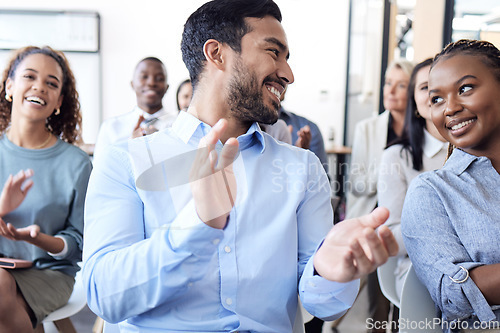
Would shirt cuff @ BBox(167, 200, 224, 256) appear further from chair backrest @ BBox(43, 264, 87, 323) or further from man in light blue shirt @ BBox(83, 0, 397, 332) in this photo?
chair backrest @ BBox(43, 264, 87, 323)

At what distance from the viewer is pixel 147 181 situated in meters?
1.17

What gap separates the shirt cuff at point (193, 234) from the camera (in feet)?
2.82

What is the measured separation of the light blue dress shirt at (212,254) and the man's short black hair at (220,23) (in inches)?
7.0

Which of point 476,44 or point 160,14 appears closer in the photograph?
point 476,44

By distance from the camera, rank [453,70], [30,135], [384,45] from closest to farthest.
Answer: [453,70]
[30,135]
[384,45]

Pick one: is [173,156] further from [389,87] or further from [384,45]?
[384,45]

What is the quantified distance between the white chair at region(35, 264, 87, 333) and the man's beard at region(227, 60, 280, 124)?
1.09m

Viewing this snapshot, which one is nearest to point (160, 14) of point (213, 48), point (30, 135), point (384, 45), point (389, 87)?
point (384, 45)

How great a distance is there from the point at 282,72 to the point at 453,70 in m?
0.47

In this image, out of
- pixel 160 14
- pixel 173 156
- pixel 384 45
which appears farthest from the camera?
pixel 160 14

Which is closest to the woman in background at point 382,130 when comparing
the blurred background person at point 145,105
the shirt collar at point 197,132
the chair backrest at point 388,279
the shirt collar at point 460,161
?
the chair backrest at point 388,279

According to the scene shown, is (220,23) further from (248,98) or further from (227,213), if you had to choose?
(227,213)

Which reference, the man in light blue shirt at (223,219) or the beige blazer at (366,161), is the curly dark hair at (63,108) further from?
the beige blazer at (366,161)

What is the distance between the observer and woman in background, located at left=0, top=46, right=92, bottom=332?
171 centimetres
